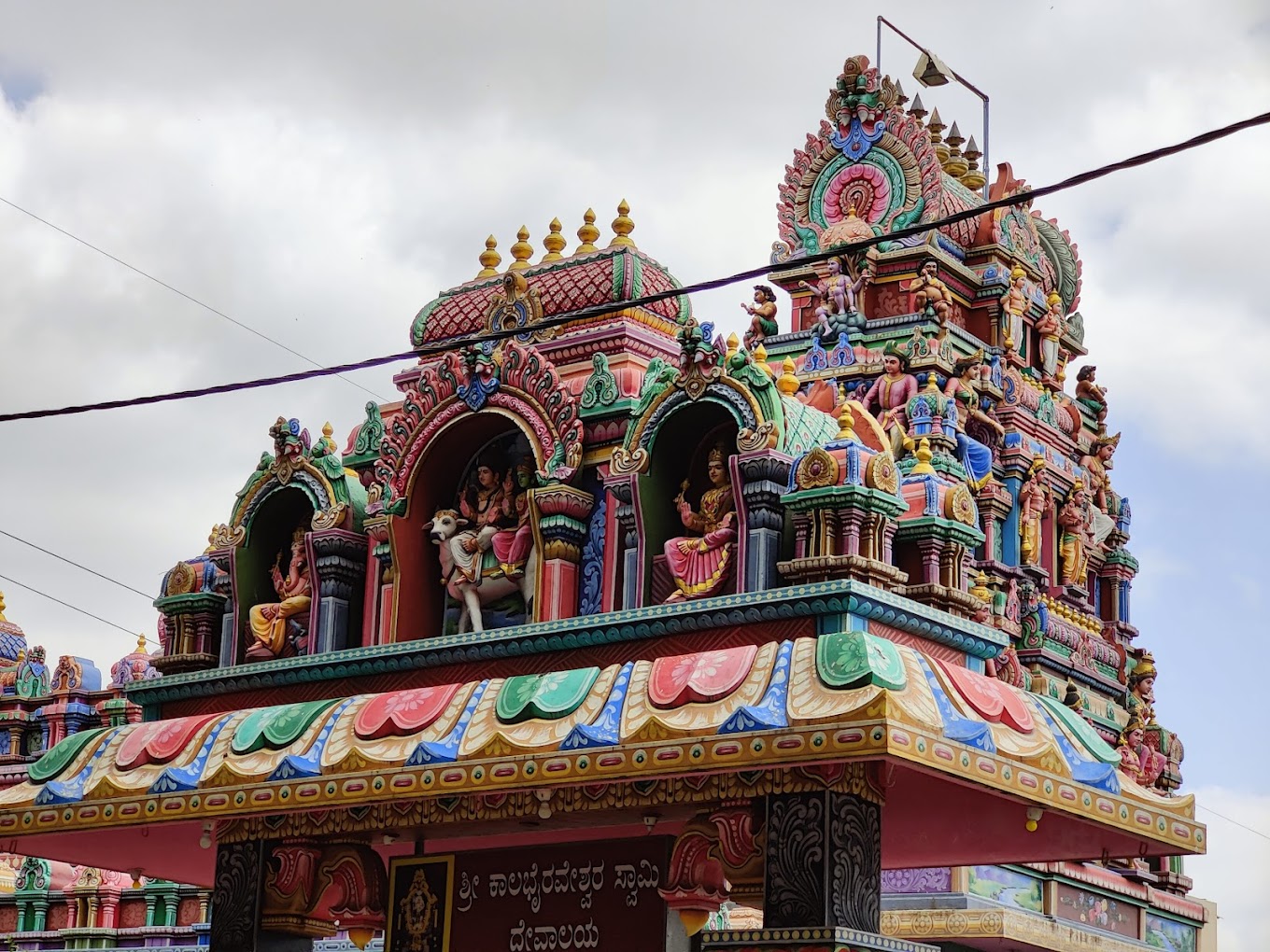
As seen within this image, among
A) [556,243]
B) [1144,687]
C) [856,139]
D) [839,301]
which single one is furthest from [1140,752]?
[556,243]

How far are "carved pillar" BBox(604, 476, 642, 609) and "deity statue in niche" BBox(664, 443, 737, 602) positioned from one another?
0.92ft

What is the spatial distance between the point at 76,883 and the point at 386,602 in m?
15.9

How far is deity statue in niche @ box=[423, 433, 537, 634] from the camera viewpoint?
17.9 meters

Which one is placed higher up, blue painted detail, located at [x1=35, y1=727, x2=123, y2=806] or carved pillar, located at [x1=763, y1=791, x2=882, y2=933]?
blue painted detail, located at [x1=35, y1=727, x2=123, y2=806]

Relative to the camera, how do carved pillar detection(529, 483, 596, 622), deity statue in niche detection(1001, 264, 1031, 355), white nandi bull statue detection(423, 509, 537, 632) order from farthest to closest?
deity statue in niche detection(1001, 264, 1031, 355), white nandi bull statue detection(423, 509, 537, 632), carved pillar detection(529, 483, 596, 622)

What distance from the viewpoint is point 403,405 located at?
18.8 meters

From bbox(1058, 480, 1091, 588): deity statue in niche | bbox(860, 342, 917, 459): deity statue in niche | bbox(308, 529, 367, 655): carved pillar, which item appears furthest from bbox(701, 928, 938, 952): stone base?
bbox(1058, 480, 1091, 588): deity statue in niche

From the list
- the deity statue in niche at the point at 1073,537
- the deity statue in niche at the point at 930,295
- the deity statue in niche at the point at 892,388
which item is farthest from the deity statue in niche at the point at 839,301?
the deity statue in niche at the point at 1073,537

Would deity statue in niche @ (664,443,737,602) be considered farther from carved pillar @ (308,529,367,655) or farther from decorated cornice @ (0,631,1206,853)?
carved pillar @ (308,529,367,655)

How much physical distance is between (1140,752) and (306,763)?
18.9 metres

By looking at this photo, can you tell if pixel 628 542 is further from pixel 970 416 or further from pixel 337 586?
pixel 970 416

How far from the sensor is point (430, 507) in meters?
18.5

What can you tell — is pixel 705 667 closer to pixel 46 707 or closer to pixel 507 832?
pixel 507 832

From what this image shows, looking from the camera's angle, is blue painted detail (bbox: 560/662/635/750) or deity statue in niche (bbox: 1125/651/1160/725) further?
deity statue in niche (bbox: 1125/651/1160/725)
